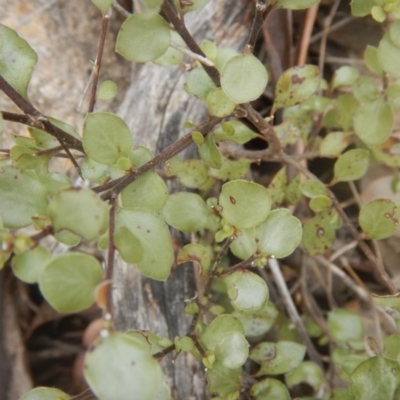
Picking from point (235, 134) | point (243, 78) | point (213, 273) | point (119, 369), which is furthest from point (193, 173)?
point (119, 369)

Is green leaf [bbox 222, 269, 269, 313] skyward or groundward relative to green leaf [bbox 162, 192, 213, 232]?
groundward

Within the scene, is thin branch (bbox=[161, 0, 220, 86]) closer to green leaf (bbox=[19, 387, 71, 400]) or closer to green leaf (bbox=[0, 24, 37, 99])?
green leaf (bbox=[0, 24, 37, 99])

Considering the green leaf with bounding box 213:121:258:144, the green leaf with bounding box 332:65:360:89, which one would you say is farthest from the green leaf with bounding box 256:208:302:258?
the green leaf with bounding box 332:65:360:89

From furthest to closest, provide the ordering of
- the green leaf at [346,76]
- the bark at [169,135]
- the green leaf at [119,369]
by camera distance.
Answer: the green leaf at [346,76]
the bark at [169,135]
the green leaf at [119,369]

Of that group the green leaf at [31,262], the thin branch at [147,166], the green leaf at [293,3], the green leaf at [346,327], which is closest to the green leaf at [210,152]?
the thin branch at [147,166]

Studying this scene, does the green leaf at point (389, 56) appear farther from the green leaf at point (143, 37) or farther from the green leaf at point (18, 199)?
the green leaf at point (18, 199)

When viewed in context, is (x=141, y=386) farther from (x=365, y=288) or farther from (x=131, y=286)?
(x=365, y=288)
